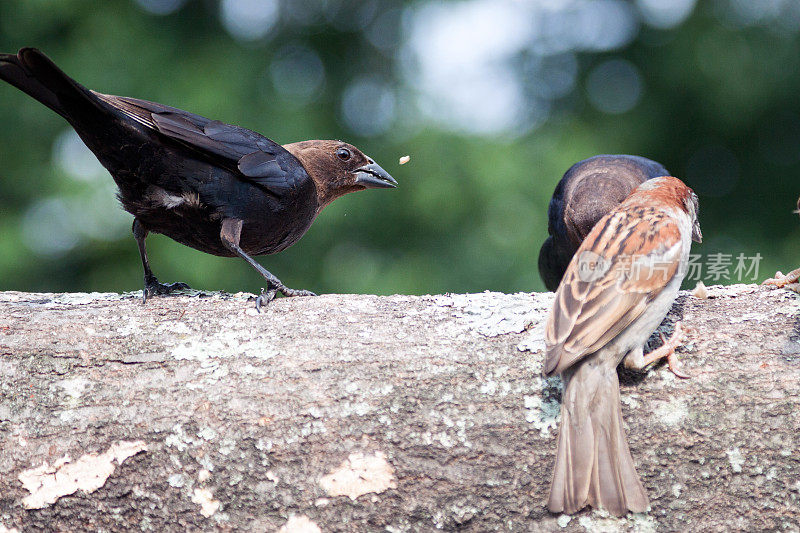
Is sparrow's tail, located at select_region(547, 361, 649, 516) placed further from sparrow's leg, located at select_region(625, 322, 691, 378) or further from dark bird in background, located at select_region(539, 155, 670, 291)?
dark bird in background, located at select_region(539, 155, 670, 291)

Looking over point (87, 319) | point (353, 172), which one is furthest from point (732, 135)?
point (87, 319)

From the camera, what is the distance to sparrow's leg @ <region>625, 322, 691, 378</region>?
7.84 ft

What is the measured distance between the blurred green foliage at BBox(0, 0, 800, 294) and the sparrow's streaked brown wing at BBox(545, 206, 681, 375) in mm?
3913

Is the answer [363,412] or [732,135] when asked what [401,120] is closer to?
[732,135]

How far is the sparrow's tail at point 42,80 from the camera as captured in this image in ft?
9.98

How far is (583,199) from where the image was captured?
474 centimetres

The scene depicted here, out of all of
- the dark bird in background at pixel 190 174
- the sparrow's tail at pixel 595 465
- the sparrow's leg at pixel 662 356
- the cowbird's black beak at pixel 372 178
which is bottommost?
the sparrow's tail at pixel 595 465

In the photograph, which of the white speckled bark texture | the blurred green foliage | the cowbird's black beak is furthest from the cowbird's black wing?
Answer: the blurred green foliage

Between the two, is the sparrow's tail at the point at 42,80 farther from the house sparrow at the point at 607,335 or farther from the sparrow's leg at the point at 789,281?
the sparrow's leg at the point at 789,281

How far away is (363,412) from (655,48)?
22.4 feet

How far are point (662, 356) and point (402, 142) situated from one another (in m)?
5.09

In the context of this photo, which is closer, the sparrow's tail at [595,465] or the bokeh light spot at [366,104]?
the sparrow's tail at [595,465]

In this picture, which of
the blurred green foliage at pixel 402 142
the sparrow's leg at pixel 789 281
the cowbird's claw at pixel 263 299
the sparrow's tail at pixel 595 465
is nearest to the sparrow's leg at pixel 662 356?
the sparrow's tail at pixel 595 465

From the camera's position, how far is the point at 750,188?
7.95m
